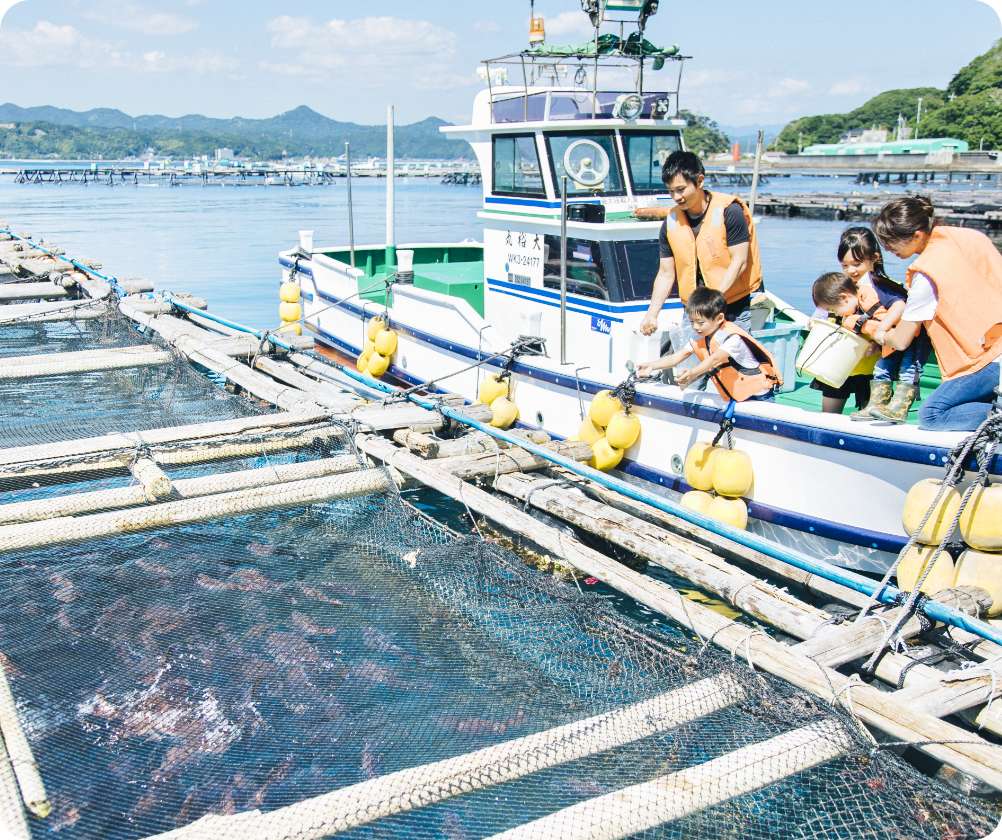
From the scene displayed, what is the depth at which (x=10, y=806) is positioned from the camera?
11.4ft

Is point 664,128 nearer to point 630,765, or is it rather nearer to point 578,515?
point 578,515

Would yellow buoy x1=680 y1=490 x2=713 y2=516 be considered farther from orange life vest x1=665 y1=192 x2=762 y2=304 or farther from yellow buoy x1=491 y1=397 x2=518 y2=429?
yellow buoy x1=491 y1=397 x2=518 y2=429

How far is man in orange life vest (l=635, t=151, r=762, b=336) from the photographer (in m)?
7.32

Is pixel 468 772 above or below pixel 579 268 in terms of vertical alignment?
below

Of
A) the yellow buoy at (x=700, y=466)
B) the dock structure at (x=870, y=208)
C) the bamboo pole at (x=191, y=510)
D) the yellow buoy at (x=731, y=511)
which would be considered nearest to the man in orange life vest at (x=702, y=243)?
the yellow buoy at (x=700, y=466)

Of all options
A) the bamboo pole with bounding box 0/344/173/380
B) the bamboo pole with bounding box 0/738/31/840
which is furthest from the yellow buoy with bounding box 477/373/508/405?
the bamboo pole with bounding box 0/738/31/840

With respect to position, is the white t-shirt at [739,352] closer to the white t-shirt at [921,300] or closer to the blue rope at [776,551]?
the white t-shirt at [921,300]

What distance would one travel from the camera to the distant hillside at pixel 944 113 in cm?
9544

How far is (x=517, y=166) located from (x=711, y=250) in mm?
3473

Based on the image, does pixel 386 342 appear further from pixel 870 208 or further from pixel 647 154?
pixel 870 208

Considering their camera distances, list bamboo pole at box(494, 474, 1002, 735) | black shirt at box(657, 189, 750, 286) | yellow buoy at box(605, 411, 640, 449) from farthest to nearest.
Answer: yellow buoy at box(605, 411, 640, 449)
black shirt at box(657, 189, 750, 286)
bamboo pole at box(494, 474, 1002, 735)

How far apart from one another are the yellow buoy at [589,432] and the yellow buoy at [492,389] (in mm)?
1329

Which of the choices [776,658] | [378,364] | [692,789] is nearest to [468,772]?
[692,789]

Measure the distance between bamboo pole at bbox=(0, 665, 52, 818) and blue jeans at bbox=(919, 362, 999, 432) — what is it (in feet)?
18.1
